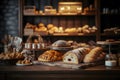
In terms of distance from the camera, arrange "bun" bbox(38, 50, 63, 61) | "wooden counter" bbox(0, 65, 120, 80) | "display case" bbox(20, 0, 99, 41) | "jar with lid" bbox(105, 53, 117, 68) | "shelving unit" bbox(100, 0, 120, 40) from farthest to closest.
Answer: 1. "shelving unit" bbox(100, 0, 120, 40)
2. "display case" bbox(20, 0, 99, 41)
3. "bun" bbox(38, 50, 63, 61)
4. "jar with lid" bbox(105, 53, 117, 68)
5. "wooden counter" bbox(0, 65, 120, 80)

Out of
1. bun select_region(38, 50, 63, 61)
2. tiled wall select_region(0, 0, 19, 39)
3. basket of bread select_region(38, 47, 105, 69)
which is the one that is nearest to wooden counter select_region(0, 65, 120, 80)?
basket of bread select_region(38, 47, 105, 69)

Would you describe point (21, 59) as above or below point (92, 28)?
below

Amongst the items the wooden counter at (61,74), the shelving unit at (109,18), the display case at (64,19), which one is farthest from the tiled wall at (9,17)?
the wooden counter at (61,74)

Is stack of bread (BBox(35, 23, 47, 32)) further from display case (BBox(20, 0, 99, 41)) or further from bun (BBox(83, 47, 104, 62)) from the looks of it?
bun (BBox(83, 47, 104, 62))

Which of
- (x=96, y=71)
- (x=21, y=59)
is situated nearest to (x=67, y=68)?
(x=96, y=71)

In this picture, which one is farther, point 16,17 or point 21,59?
point 16,17

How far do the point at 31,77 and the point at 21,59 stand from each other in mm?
494

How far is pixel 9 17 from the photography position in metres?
5.20

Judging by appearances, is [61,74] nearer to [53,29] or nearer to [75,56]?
[75,56]

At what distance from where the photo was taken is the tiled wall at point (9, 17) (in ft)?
17.0

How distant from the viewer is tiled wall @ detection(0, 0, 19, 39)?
5184 mm

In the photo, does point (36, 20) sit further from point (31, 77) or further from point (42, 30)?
point (31, 77)

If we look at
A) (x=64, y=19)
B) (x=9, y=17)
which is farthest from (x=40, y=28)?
(x=9, y=17)

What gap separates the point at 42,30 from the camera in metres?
4.87
